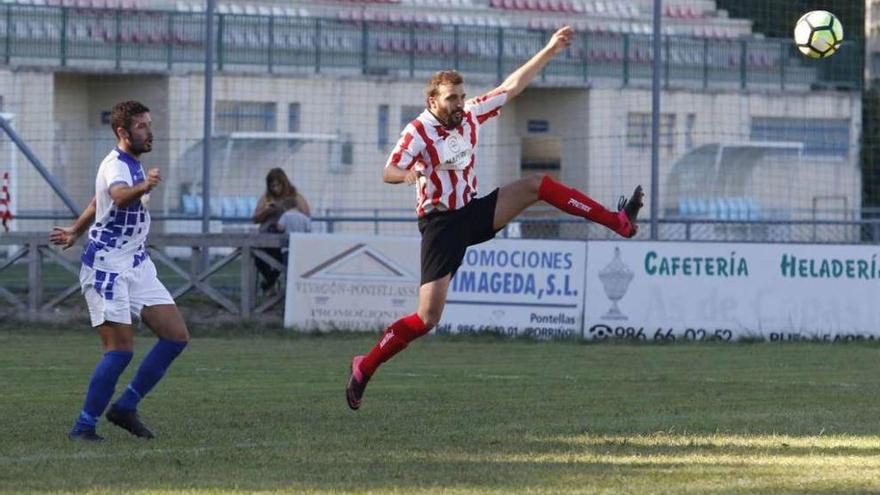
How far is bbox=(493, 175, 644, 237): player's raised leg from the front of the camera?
10258 millimetres

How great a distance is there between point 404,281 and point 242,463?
37.5ft

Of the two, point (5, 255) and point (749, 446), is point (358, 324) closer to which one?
point (5, 255)

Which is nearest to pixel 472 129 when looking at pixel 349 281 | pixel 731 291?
pixel 731 291

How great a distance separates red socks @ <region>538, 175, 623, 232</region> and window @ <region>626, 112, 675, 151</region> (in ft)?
41.0

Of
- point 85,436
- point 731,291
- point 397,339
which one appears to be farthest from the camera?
point 731,291

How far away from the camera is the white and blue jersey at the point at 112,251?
29.8 feet

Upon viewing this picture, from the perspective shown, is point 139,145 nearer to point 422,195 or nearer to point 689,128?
point 422,195

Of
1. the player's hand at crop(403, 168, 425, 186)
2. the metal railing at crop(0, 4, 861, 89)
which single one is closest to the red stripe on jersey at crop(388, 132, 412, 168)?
the player's hand at crop(403, 168, 425, 186)

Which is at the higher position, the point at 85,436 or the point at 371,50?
the point at 371,50

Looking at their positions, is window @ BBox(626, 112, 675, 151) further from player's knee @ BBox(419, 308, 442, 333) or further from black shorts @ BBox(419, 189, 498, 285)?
player's knee @ BBox(419, 308, 442, 333)

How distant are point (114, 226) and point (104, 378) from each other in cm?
81

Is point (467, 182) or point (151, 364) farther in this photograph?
point (467, 182)

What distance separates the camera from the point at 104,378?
30.1ft

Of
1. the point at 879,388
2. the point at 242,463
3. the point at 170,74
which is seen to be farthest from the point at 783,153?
the point at 242,463
